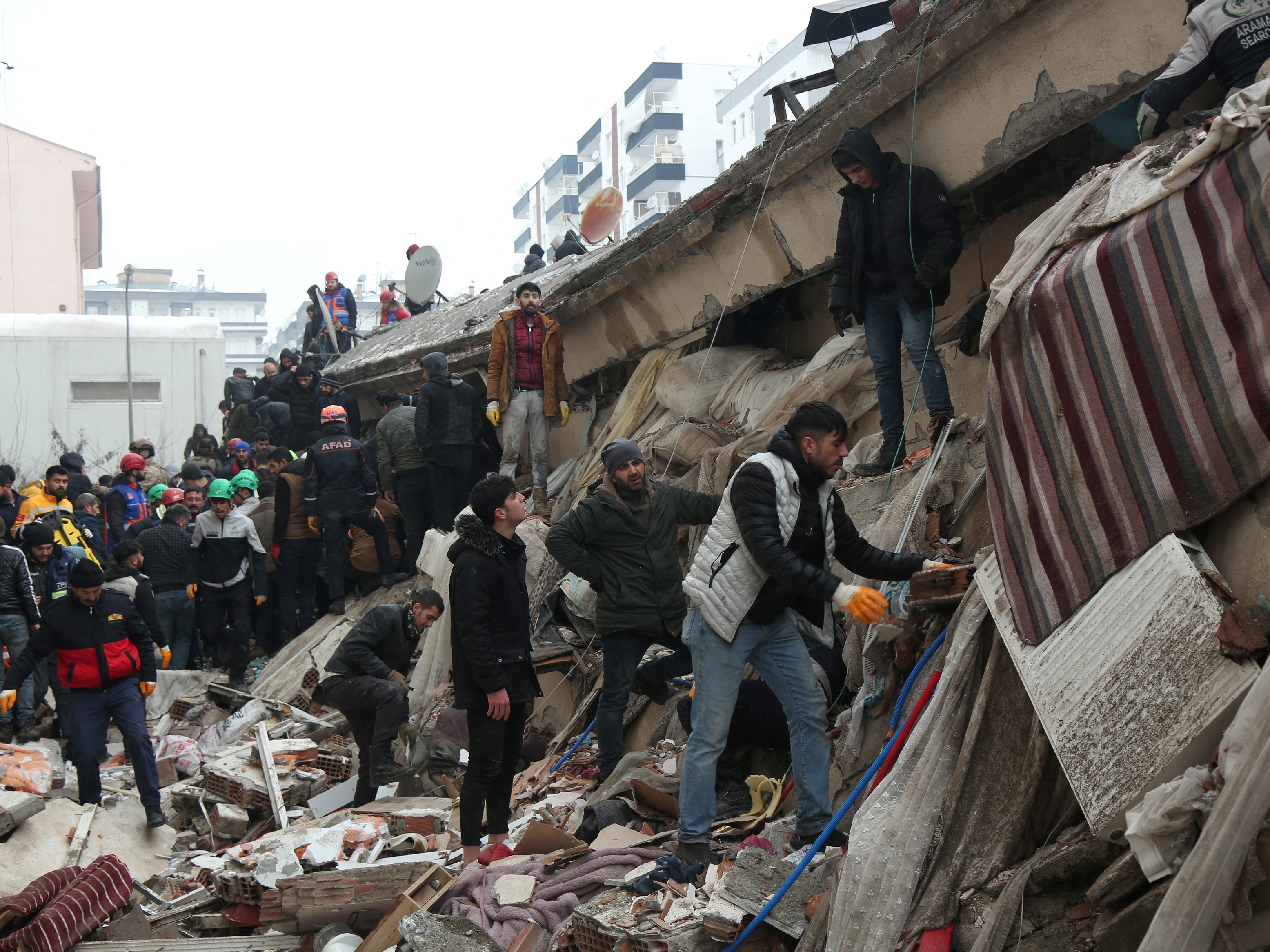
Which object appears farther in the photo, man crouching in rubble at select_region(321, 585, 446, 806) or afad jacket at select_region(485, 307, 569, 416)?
afad jacket at select_region(485, 307, 569, 416)

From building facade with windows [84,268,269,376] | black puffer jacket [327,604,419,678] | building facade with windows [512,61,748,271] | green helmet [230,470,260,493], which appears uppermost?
building facade with windows [512,61,748,271]

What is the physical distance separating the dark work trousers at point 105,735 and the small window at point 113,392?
1898cm

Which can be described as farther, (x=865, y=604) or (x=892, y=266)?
(x=892, y=266)

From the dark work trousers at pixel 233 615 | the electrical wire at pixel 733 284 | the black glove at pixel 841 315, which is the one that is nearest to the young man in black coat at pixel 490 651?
the black glove at pixel 841 315

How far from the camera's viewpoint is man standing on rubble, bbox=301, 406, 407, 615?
403 inches

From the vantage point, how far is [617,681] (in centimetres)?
603

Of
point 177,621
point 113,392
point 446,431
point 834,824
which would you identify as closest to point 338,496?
point 446,431

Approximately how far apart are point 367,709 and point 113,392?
2017 centimetres

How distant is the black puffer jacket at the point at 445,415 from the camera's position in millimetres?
10031

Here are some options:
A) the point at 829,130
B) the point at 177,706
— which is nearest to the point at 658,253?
the point at 829,130

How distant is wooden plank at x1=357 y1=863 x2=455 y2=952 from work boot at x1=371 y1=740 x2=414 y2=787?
6.78 ft

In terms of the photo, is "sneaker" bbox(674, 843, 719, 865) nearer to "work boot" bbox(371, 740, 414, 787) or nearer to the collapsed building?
the collapsed building

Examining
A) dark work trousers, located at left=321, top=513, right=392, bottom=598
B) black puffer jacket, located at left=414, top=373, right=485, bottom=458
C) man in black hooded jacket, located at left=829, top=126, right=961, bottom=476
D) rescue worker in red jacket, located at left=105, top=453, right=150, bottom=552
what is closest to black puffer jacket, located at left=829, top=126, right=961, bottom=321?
man in black hooded jacket, located at left=829, top=126, right=961, bottom=476

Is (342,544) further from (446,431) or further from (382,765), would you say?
(382,765)
